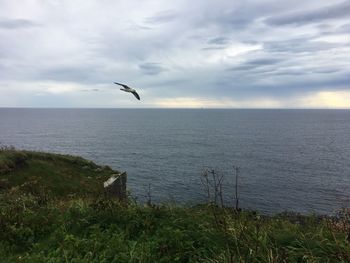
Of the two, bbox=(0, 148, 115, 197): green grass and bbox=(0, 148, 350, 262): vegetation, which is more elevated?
bbox=(0, 148, 350, 262): vegetation

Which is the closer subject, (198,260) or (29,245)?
(198,260)

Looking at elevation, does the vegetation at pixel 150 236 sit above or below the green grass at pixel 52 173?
above

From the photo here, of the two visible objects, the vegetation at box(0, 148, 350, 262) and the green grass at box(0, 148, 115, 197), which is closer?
the vegetation at box(0, 148, 350, 262)

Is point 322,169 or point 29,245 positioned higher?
point 29,245

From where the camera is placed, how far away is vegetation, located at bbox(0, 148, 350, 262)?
7.12 metres

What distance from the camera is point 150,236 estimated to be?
28.8ft

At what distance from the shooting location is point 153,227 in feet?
30.0

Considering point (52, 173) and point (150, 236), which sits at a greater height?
point (150, 236)

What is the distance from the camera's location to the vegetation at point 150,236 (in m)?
7.12

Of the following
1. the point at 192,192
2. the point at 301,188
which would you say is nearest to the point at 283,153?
the point at 301,188

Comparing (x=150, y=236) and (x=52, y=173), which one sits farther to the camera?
(x=52, y=173)

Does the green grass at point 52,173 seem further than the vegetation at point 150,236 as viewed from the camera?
Yes

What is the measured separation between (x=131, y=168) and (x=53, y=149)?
101 feet

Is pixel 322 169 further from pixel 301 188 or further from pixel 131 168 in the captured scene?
pixel 131 168
